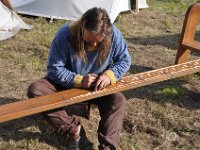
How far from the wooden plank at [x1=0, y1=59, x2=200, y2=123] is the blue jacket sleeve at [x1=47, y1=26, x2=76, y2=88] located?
0.12 m

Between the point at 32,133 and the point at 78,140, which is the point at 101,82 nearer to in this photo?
the point at 78,140

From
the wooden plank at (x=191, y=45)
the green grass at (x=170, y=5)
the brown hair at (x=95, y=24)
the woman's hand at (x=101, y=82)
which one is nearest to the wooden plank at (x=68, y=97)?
the woman's hand at (x=101, y=82)

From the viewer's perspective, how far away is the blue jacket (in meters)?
3.07

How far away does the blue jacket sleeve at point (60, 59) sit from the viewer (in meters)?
3.06

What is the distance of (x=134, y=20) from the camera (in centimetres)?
731

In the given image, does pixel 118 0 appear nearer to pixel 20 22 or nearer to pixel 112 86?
pixel 20 22

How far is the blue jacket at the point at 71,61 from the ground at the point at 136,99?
607mm

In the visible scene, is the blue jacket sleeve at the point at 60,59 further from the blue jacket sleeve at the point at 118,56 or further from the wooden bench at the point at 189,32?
the wooden bench at the point at 189,32

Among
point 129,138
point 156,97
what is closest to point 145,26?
point 156,97

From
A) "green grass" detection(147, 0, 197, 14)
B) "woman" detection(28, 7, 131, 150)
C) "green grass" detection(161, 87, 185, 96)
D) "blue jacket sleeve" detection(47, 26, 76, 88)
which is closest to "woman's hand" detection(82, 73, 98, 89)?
"woman" detection(28, 7, 131, 150)

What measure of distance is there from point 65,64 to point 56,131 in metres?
0.63

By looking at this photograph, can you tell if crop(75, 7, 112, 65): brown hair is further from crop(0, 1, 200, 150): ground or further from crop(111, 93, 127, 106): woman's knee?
crop(0, 1, 200, 150): ground

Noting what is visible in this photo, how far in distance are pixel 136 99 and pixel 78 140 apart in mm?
1088

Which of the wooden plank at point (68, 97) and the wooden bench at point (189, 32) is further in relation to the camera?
the wooden bench at point (189, 32)
